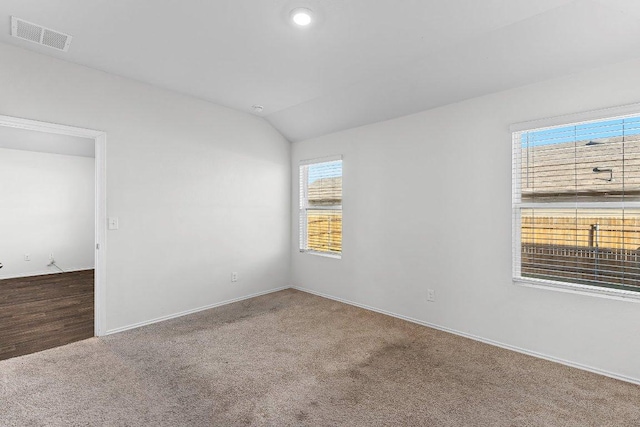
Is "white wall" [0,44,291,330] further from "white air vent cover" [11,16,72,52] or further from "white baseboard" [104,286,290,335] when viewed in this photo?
"white air vent cover" [11,16,72,52]

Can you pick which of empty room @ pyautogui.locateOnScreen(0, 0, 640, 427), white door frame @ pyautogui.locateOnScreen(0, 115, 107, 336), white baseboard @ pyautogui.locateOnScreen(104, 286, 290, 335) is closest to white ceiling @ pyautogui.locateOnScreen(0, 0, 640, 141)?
empty room @ pyautogui.locateOnScreen(0, 0, 640, 427)

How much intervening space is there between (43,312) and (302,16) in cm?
449

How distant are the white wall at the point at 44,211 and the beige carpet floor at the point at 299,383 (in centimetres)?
438

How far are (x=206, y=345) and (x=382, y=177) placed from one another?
2656mm

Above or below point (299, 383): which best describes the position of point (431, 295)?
above

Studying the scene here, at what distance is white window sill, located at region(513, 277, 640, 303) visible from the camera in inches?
91.4

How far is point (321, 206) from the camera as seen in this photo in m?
4.58

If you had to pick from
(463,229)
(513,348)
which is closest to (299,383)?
(513,348)

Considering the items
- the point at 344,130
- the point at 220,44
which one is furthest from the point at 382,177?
the point at 220,44

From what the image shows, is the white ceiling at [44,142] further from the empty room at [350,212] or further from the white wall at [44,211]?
the empty room at [350,212]

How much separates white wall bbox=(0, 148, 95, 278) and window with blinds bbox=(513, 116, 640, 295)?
7690 millimetres

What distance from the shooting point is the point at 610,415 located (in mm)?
1911

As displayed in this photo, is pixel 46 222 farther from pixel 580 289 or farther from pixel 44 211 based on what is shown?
pixel 580 289

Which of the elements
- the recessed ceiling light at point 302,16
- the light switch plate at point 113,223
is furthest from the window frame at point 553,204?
the light switch plate at point 113,223
